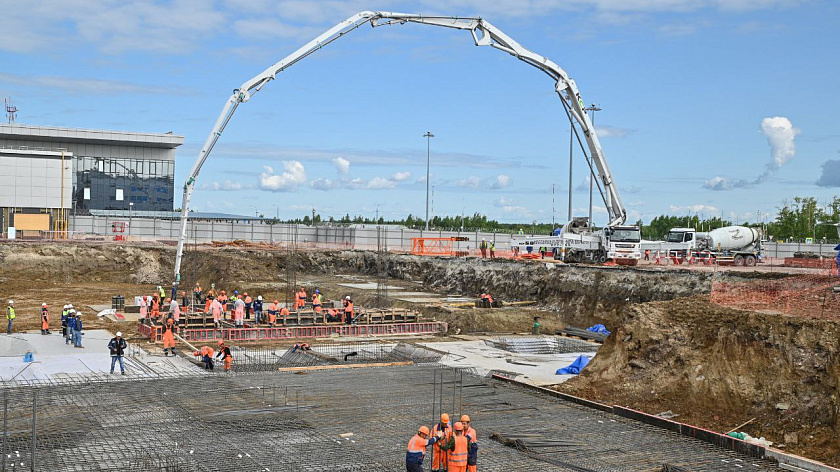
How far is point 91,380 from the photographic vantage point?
19969 millimetres

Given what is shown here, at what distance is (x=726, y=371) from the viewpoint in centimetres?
1861

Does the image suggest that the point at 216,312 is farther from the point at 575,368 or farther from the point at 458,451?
the point at 458,451

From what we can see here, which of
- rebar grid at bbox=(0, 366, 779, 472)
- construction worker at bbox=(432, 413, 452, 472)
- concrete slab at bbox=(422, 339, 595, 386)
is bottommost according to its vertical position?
rebar grid at bbox=(0, 366, 779, 472)

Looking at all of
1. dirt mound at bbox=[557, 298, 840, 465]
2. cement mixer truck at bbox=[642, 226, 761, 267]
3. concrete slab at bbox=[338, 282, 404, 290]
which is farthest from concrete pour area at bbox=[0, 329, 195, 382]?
cement mixer truck at bbox=[642, 226, 761, 267]

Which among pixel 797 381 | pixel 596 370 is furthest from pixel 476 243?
pixel 797 381

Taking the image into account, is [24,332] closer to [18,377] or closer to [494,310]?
[18,377]

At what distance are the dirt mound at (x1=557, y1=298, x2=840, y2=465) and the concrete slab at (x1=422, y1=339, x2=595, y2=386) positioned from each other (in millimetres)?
1529

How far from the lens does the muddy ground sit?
17.1 meters

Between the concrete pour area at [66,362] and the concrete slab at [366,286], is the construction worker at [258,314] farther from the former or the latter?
the concrete slab at [366,286]

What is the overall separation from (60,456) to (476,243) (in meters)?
51.0

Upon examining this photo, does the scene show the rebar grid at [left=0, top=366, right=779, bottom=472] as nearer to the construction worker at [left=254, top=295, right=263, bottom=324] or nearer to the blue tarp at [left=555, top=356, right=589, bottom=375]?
the blue tarp at [left=555, top=356, right=589, bottom=375]

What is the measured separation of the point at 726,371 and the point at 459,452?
9676mm

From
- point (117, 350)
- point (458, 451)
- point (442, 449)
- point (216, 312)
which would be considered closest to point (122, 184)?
point (216, 312)

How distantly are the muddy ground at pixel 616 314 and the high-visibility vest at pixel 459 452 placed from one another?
750 centimetres
